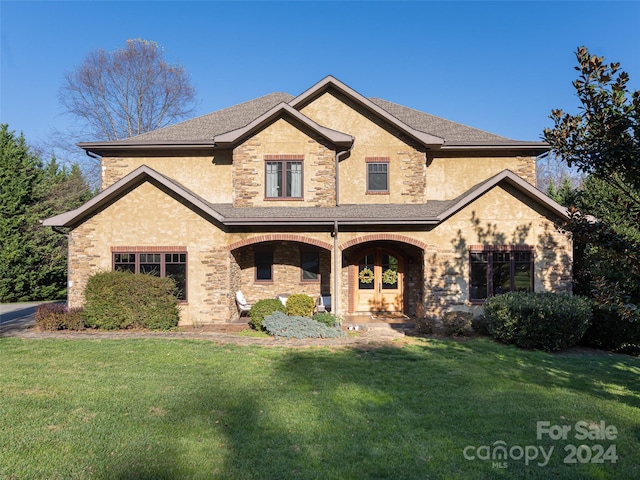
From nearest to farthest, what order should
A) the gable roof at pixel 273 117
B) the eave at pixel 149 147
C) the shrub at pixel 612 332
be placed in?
the shrub at pixel 612 332
the gable roof at pixel 273 117
the eave at pixel 149 147

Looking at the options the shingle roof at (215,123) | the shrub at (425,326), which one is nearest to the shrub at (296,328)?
the shrub at (425,326)

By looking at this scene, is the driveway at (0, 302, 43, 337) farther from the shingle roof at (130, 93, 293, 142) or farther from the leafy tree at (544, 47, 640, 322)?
the leafy tree at (544, 47, 640, 322)

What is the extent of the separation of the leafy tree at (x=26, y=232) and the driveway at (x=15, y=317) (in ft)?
4.59

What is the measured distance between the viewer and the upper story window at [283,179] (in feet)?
46.1

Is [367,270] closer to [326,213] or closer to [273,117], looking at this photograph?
[326,213]

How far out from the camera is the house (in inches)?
508

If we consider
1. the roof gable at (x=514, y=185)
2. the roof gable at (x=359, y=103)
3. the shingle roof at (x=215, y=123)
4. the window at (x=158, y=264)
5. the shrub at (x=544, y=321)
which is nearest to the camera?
the shrub at (x=544, y=321)

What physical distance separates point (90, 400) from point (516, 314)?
10014 millimetres

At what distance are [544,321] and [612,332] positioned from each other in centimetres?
226

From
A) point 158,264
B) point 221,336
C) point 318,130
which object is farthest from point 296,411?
point 318,130

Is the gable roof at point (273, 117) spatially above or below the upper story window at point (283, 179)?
above

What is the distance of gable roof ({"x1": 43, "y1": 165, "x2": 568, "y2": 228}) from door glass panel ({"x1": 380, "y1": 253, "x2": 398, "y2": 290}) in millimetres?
2506

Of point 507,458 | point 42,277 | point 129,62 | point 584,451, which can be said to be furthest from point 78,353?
point 129,62

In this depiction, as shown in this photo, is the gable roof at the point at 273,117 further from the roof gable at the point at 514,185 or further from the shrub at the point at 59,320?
the shrub at the point at 59,320
